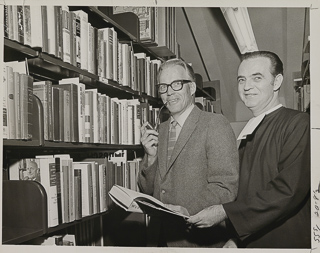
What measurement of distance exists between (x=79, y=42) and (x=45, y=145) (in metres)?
0.45

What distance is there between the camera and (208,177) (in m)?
1.27

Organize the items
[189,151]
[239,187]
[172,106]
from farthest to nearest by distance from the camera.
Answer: [172,106] → [189,151] → [239,187]

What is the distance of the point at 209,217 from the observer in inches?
47.8

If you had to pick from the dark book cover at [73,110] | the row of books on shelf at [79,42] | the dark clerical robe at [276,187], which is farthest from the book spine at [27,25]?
the dark clerical robe at [276,187]

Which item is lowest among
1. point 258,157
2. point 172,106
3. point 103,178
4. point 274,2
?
point 103,178

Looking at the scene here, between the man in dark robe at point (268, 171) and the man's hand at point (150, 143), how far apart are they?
34 cm

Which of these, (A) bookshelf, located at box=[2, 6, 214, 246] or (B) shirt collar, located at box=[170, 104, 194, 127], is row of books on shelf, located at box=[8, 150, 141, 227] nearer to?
(A) bookshelf, located at box=[2, 6, 214, 246]

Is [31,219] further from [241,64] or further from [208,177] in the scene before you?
[241,64]

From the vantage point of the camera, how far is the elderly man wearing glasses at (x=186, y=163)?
1.23 metres

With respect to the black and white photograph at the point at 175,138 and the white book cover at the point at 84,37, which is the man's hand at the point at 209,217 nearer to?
the black and white photograph at the point at 175,138

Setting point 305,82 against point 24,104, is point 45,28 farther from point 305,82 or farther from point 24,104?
point 305,82

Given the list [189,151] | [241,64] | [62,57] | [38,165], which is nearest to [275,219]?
[189,151]

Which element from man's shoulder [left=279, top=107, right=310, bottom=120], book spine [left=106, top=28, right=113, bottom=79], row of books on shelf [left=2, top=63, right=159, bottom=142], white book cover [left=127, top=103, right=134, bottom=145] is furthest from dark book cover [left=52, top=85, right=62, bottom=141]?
man's shoulder [left=279, top=107, right=310, bottom=120]

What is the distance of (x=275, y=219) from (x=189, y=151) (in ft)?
1.29
